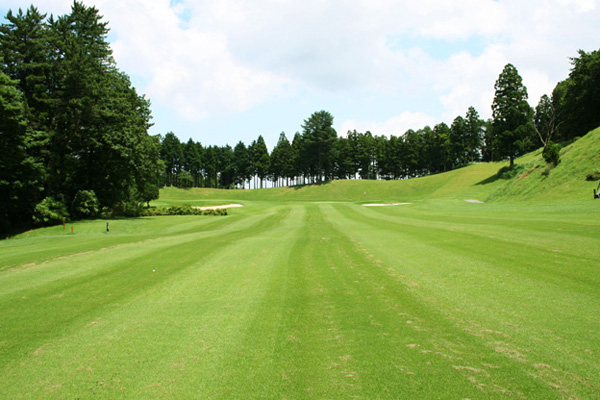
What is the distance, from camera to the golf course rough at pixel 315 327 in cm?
360

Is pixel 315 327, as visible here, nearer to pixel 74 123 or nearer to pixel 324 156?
pixel 74 123

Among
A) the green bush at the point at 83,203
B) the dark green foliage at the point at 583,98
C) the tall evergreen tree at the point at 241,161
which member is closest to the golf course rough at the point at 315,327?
the green bush at the point at 83,203

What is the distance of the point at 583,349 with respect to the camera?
4.03 meters

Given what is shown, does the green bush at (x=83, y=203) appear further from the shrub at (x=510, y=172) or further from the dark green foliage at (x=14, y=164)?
the shrub at (x=510, y=172)

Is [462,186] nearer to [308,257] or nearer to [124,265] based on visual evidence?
[308,257]

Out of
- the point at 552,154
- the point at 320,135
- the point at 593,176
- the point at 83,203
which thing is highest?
the point at 320,135

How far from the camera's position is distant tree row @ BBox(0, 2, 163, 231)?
90.8 feet

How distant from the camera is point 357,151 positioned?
364 feet

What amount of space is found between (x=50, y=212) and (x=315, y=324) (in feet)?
107

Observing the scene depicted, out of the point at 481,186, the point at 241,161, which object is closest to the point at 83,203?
the point at 481,186

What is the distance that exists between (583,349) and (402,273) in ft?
14.2

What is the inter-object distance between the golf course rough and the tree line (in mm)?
72245

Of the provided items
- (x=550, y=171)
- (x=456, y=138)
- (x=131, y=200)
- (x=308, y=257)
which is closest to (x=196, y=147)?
(x=131, y=200)

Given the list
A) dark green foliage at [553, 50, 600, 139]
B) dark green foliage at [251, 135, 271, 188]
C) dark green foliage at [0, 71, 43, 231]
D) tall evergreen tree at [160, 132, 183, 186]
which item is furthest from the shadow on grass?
tall evergreen tree at [160, 132, 183, 186]
